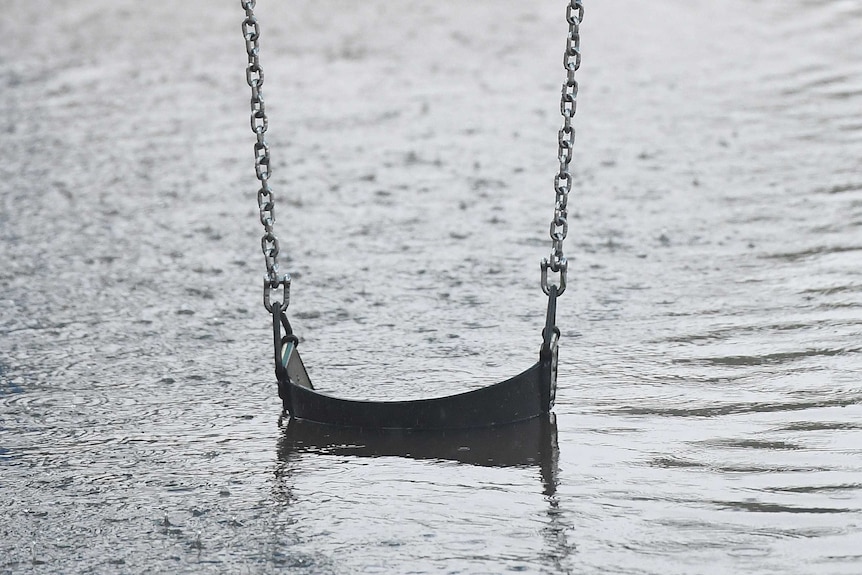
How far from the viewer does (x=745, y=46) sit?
13281 mm

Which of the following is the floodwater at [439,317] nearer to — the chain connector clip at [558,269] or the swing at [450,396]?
the swing at [450,396]

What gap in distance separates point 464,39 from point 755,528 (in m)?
11.0

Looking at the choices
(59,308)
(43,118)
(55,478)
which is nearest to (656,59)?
(43,118)

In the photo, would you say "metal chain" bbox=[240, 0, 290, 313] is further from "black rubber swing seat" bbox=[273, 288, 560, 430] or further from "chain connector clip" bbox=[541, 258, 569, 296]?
"chain connector clip" bbox=[541, 258, 569, 296]

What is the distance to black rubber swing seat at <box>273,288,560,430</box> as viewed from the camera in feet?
15.7

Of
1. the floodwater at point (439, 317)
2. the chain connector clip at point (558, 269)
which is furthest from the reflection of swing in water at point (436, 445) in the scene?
the chain connector clip at point (558, 269)

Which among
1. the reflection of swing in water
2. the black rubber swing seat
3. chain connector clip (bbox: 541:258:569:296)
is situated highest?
chain connector clip (bbox: 541:258:569:296)

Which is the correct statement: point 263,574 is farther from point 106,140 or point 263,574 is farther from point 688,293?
point 106,140

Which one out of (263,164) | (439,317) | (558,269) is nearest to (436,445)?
(558,269)

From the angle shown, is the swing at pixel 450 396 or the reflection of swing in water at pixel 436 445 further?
the swing at pixel 450 396

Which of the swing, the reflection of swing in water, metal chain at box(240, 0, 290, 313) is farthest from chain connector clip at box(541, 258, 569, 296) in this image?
metal chain at box(240, 0, 290, 313)

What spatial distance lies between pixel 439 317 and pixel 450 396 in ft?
4.59

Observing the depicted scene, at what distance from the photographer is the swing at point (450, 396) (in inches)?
187

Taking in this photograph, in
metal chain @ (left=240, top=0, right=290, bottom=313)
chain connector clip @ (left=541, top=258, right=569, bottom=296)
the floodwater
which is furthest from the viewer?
metal chain @ (left=240, top=0, right=290, bottom=313)
